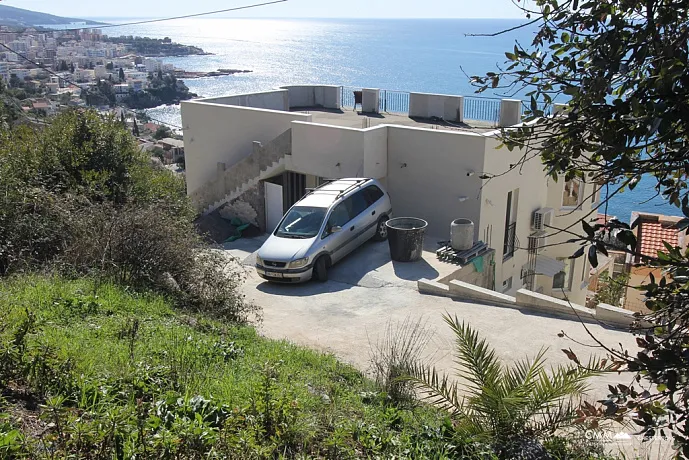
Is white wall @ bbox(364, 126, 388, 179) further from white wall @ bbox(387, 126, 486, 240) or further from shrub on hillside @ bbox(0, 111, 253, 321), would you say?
shrub on hillside @ bbox(0, 111, 253, 321)

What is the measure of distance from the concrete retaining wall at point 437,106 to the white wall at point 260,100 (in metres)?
4.94

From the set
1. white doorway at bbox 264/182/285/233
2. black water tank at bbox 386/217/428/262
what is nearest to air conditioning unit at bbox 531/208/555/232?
black water tank at bbox 386/217/428/262

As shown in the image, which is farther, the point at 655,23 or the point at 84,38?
the point at 84,38

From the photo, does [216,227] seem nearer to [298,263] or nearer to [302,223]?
[302,223]

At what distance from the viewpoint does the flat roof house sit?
1722 centimetres

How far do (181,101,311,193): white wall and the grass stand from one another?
1311 cm

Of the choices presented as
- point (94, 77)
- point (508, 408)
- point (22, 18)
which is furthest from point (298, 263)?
point (22, 18)

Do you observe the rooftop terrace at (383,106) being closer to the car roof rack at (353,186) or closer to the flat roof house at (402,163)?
the flat roof house at (402,163)

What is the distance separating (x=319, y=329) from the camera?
11195 millimetres

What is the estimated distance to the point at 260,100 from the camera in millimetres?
23906

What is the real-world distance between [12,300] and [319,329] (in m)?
5.17

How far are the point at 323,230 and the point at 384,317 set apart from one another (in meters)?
3.30

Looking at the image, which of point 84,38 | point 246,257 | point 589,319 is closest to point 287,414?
point 589,319

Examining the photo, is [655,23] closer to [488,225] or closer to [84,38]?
[488,225]
